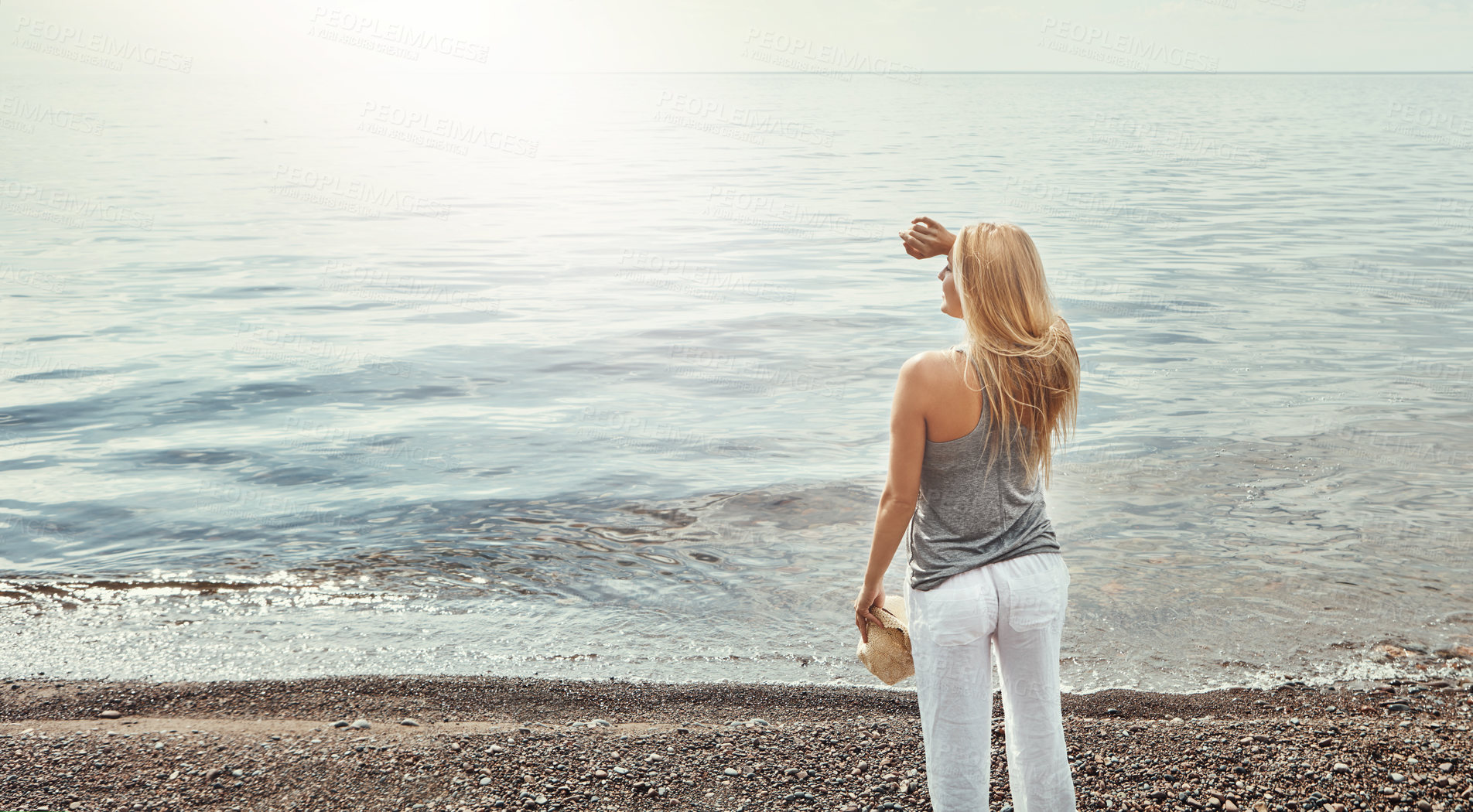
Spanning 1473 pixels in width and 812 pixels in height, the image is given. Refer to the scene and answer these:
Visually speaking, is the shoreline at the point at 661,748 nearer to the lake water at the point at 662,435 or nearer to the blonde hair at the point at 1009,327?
the lake water at the point at 662,435

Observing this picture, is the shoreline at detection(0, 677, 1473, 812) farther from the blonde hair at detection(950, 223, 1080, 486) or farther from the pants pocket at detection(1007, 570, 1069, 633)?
the blonde hair at detection(950, 223, 1080, 486)

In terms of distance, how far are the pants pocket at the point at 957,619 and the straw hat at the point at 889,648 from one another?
31 centimetres

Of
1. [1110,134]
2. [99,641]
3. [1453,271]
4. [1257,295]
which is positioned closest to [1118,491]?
[99,641]

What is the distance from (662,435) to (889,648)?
8.98 metres

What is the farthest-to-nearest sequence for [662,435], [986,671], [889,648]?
[662,435]
[889,648]
[986,671]

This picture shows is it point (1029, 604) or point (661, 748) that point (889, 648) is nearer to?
point (1029, 604)

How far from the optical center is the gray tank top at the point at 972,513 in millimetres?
3322

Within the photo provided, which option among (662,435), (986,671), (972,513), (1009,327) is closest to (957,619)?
(986,671)

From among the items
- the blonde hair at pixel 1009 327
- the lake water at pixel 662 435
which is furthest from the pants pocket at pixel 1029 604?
the lake water at pixel 662 435

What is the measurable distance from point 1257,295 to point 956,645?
19637 millimetres

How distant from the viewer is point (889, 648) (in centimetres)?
361

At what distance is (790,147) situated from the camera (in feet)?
217

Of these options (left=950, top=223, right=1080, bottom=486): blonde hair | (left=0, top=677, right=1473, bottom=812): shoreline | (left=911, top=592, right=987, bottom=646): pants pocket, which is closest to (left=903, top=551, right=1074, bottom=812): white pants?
(left=911, top=592, right=987, bottom=646): pants pocket

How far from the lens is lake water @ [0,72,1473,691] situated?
7148mm
